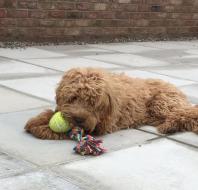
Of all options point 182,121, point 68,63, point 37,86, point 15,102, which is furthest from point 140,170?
point 68,63

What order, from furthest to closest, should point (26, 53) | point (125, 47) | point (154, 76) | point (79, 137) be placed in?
point (125, 47) → point (26, 53) → point (154, 76) → point (79, 137)

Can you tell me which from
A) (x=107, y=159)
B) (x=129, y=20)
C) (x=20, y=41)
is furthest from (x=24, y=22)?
(x=107, y=159)

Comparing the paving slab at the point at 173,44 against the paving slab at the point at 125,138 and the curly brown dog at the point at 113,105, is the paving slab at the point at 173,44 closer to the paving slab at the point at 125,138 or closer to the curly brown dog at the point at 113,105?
the curly brown dog at the point at 113,105

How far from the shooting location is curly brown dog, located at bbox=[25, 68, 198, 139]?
432cm

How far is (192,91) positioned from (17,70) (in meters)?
2.60

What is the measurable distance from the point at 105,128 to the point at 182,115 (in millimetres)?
850

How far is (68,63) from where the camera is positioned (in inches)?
328

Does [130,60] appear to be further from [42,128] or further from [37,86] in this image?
[42,128]

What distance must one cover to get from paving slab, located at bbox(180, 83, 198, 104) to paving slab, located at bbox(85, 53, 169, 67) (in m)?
1.75

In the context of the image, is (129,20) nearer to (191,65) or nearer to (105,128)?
(191,65)

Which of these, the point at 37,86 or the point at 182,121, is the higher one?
the point at 37,86

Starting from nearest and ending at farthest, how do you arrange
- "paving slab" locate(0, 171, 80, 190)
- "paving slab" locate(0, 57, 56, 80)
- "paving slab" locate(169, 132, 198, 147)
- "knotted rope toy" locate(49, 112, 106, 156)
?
"paving slab" locate(0, 171, 80, 190), "knotted rope toy" locate(49, 112, 106, 156), "paving slab" locate(169, 132, 198, 147), "paving slab" locate(0, 57, 56, 80)

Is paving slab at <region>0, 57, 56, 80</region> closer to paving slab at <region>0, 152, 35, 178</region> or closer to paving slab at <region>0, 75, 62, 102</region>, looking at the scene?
paving slab at <region>0, 75, 62, 102</region>

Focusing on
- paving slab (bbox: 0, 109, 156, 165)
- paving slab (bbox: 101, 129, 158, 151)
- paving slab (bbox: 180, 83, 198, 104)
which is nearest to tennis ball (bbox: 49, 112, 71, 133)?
paving slab (bbox: 0, 109, 156, 165)
